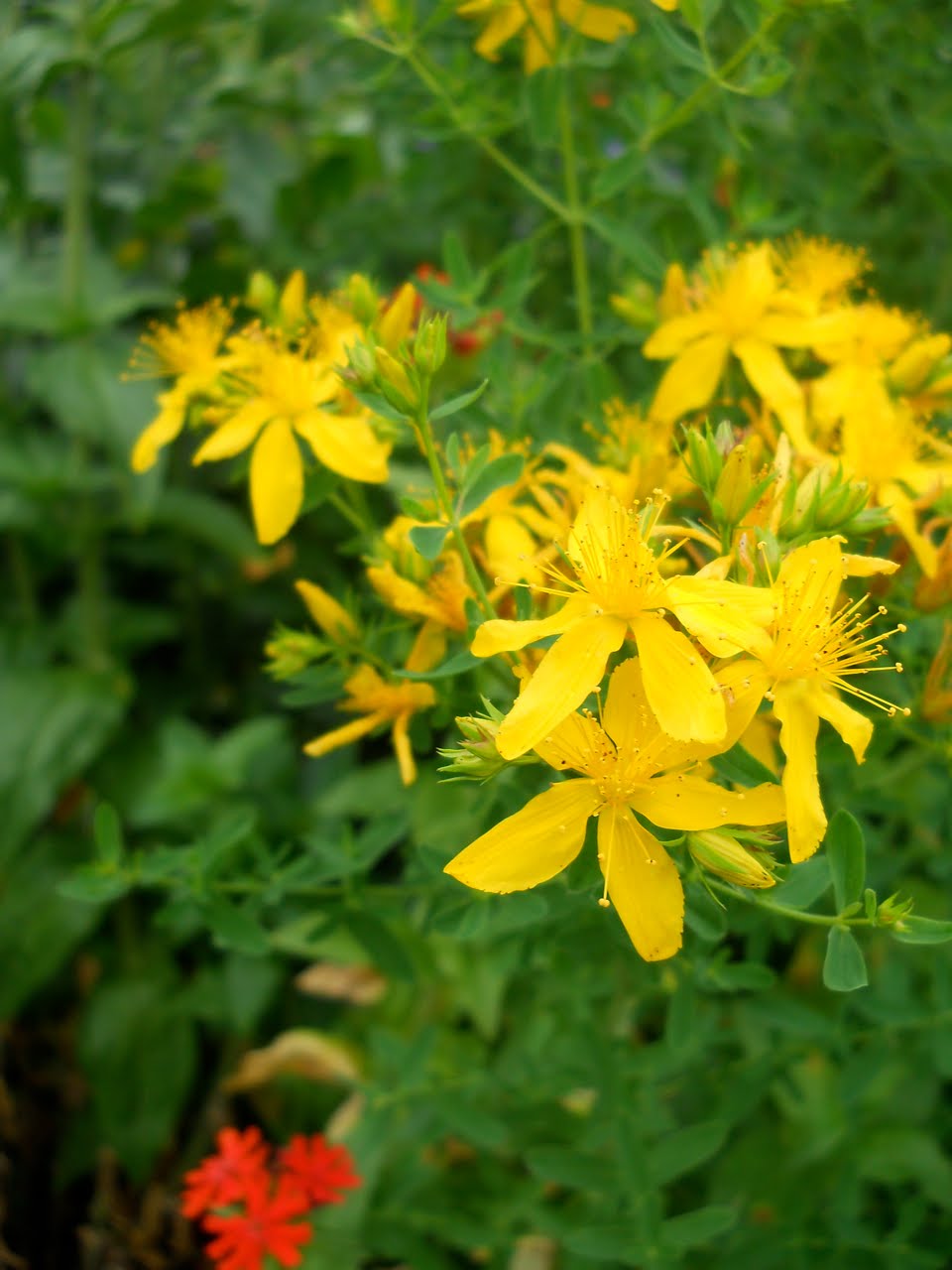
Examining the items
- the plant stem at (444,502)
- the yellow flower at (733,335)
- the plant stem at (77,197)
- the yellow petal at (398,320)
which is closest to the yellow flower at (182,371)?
the yellow petal at (398,320)

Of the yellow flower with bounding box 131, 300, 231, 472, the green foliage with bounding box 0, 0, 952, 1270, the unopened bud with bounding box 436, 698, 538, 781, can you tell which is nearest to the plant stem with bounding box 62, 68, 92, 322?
the green foliage with bounding box 0, 0, 952, 1270

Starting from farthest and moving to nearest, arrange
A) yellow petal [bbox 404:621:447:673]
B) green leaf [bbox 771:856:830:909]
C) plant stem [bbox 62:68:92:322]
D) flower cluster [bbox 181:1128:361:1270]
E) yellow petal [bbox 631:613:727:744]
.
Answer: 1. plant stem [bbox 62:68:92:322]
2. flower cluster [bbox 181:1128:361:1270]
3. yellow petal [bbox 404:621:447:673]
4. green leaf [bbox 771:856:830:909]
5. yellow petal [bbox 631:613:727:744]

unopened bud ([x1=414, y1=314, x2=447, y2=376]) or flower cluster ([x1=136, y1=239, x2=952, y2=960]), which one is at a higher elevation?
unopened bud ([x1=414, y1=314, x2=447, y2=376])

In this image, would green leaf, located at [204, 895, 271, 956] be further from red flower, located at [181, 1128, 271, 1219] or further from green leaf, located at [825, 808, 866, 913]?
green leaf, located at [825, 808, 866, 913]

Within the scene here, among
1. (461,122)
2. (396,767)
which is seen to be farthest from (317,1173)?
(461,122)

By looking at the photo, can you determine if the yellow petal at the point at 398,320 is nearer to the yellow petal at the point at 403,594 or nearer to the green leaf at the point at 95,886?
the yellow petal at the point at 403,594
